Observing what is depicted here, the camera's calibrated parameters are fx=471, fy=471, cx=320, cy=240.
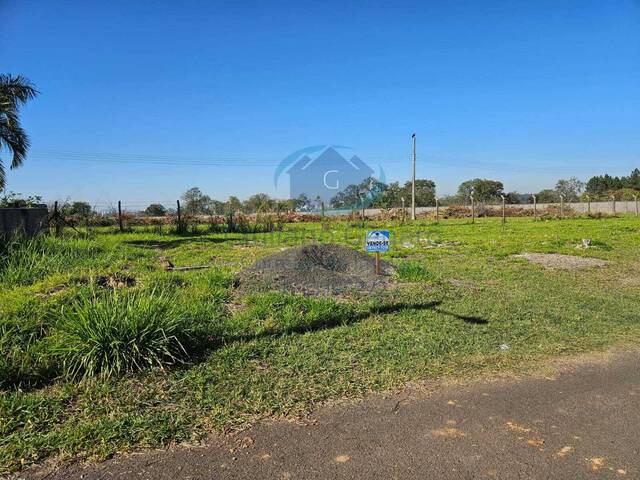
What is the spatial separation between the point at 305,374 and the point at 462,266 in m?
6.80

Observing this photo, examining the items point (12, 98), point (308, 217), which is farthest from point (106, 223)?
point (308, 217)

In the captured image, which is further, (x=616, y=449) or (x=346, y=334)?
(x=346, y=334)

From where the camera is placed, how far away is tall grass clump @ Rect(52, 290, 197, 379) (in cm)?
388

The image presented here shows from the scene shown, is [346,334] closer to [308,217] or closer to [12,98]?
[12,98]

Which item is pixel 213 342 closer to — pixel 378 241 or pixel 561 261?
pixel 378 241

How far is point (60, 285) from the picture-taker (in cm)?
598

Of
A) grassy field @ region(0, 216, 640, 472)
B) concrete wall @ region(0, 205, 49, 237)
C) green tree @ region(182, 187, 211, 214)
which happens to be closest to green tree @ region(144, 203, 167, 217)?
green tree @ region(182, 187, 211, 214)

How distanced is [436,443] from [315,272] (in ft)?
16.2

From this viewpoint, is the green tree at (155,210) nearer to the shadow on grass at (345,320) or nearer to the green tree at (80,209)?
the green tree at (80,209)

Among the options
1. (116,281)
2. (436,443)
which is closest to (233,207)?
(116,281)

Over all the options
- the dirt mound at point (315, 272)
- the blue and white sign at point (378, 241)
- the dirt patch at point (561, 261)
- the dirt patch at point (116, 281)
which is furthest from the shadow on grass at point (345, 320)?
the dirt patch at point (561, 261)

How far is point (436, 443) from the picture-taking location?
287 cm

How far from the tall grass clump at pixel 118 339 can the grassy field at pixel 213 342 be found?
0.01 m

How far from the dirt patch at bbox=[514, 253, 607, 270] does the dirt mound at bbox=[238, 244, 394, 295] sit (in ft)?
12.5
